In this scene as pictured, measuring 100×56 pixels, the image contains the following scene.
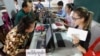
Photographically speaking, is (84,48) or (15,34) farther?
(15,34)

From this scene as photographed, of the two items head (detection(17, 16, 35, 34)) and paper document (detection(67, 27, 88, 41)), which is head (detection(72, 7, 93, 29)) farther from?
head (detection(17, 16, 35, 34))

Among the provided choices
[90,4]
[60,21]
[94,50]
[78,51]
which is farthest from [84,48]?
[90,4]

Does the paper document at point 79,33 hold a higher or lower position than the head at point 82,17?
lower

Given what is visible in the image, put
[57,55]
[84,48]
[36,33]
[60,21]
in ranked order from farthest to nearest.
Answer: [60,21] → [36,33] → [84,48] → [57,55]

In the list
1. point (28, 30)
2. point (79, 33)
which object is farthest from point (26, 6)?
point (79, 33)

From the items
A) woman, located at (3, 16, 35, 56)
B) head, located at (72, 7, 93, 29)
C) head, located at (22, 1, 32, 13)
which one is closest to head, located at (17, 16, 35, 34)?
woman, located at (3, 16, 35, 56)

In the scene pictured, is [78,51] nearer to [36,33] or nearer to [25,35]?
[25,35]

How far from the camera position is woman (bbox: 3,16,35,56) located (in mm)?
2133

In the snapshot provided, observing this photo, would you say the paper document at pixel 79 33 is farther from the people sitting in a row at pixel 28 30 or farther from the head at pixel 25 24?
the head at pixel 25 24

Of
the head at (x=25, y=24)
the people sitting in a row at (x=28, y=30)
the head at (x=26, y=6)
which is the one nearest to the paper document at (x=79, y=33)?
the people sitting in a row at (x=28, y=30)

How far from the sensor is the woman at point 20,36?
7.00 ft

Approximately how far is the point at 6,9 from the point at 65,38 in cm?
224

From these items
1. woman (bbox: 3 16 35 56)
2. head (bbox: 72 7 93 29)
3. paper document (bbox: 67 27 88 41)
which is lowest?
woman (bbox: 3 16 35 56)

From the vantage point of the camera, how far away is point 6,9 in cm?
418
